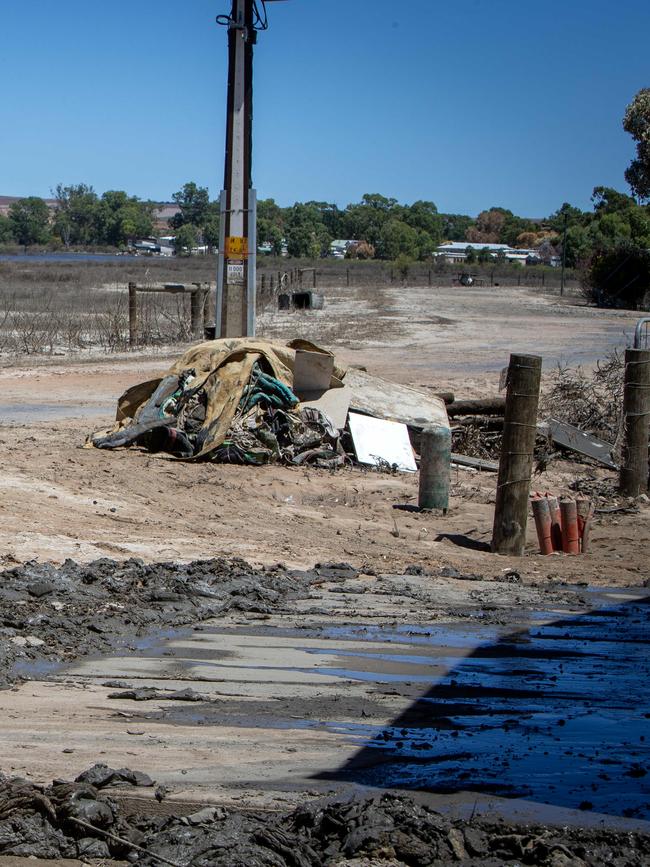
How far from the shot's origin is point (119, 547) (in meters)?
8.51

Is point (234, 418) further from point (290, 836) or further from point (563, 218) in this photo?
point (563, 218)

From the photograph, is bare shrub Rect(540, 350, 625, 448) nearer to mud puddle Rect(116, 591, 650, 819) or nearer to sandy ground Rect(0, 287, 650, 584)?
sandy ground Rect(0, 287, 650, 584)

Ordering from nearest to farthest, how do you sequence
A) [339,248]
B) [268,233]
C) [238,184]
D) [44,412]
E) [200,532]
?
[200,532]
[44,412]
[238,184]
[268,233]
[339,248]

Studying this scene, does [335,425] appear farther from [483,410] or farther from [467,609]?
[467,609]

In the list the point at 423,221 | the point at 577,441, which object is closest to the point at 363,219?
the point at 423,221

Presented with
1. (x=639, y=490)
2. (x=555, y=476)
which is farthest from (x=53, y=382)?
(x=639, y=490)

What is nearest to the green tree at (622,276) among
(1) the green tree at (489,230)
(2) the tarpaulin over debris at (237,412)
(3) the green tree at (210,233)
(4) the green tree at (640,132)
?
(4) the green tree at (640,132)

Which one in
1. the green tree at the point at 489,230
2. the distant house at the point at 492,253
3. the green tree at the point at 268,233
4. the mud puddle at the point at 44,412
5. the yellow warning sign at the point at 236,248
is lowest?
the mud puddle at the point at 44,412

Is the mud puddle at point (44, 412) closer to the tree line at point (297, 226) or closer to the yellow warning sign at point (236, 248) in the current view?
the yellow warning sign at point (236, 248)

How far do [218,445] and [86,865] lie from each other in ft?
27.3

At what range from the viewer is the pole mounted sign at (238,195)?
16.0 m

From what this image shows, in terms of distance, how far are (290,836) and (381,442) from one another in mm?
9038

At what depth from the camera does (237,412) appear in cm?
1264

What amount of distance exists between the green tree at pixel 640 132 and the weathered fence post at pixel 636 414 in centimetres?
3393
